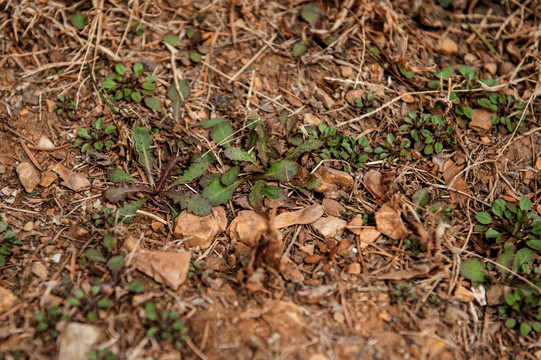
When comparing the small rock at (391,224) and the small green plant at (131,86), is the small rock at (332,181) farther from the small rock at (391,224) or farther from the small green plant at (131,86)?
the small green plant at (131,86)

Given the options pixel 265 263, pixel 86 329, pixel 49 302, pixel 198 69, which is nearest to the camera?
pixel 86 329

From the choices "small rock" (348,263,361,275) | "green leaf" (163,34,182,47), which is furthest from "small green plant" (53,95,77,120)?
"small rock" (348,263,361,275)

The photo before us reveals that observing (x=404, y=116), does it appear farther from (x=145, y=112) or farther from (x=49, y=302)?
(x=49, y=302)

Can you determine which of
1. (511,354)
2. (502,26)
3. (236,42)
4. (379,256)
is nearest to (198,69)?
(236,42)

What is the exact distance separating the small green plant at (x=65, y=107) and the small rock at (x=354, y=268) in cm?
204

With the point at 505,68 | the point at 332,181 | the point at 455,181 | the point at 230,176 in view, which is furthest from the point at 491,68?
the point at 230,176

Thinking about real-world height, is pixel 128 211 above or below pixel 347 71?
below

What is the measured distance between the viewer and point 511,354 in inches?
93.7

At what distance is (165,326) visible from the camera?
2180 mm

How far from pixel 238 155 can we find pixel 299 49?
101cm

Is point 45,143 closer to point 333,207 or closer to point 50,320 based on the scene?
point 50,320

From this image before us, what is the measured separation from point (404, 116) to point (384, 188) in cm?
61

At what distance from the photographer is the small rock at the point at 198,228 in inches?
104

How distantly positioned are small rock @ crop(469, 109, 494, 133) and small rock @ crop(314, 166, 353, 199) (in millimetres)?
1013
